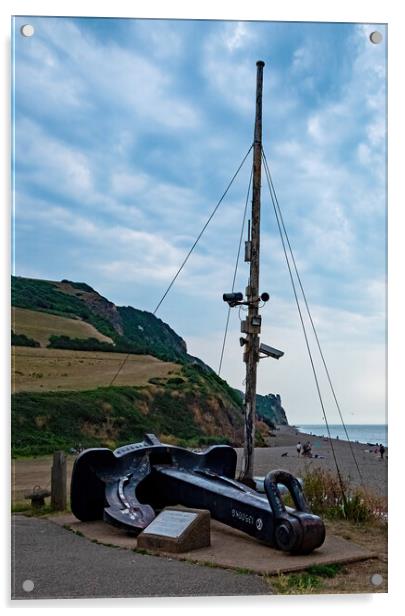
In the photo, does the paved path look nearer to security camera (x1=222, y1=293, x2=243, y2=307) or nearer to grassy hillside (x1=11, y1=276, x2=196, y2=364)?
grassy hillside (x1=11, y1=276, x2=196, y2=364)

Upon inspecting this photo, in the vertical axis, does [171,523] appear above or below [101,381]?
below

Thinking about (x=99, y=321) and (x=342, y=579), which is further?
(x=99, y=321)

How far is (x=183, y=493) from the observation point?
746 cm

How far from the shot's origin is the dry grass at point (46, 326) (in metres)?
6.76

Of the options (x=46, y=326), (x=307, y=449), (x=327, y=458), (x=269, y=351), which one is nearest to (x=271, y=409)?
(x=269, y=351)

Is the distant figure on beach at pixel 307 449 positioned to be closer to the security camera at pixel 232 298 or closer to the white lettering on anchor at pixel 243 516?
the security camera at pixel 232 298

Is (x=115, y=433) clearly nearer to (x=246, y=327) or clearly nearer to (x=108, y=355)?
(x=108, y=355)

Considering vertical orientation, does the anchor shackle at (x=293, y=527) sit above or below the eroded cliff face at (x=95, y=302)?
below

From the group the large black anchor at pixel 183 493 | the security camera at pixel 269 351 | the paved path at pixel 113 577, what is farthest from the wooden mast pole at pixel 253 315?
the paved path at pixel 113 577

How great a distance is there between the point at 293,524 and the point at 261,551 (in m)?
0.43

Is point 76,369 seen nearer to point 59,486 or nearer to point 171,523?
point 59,486

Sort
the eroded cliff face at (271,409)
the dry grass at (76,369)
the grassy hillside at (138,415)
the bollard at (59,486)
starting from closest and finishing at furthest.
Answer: the dry grass at (76,369) < the eroded cliff face at (271,409) < the grassy hillside at (138,415) < the bollard at (59,486)

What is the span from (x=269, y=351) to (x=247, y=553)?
94.6 inches

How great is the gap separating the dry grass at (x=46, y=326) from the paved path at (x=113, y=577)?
70.4 inches
